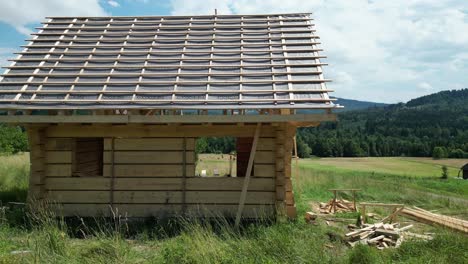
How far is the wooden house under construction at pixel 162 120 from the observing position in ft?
29.0

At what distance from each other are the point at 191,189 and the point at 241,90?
2691mm

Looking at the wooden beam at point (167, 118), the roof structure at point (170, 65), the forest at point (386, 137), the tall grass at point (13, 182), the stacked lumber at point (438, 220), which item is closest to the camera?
the wooden beam at point (167, 118)

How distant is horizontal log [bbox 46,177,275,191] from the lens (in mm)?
9523

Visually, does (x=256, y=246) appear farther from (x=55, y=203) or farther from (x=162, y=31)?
(x=162, y=31)

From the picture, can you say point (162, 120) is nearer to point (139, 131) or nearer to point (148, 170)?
point (139, 131)

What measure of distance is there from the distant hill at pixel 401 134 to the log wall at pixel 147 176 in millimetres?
56117

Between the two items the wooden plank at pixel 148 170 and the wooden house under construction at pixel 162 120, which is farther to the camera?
the wooden plank at pixel 148 170

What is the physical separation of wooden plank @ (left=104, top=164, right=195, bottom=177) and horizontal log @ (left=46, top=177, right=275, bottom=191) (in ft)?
0.40

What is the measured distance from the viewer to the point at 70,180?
966 cm

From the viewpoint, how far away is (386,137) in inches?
3728

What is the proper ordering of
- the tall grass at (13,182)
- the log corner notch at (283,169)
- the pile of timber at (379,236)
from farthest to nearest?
the tall grass at (13,182) < the log corner notch at (283,169) < the pile of timber at (379,236)

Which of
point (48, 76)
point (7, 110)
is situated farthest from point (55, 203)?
point (48, 76)

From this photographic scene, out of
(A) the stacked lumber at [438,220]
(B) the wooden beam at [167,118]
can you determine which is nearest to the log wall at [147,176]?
(B) the wooden beam at [167,118]

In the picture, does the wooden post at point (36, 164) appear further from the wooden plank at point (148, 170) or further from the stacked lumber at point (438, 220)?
the stacked lumber at point (438, 220)
